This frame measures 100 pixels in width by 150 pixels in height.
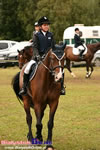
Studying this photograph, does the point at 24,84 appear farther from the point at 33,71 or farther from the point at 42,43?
the point at 42,43

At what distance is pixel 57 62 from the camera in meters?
9.30

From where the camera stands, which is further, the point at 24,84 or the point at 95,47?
the point at 95,47

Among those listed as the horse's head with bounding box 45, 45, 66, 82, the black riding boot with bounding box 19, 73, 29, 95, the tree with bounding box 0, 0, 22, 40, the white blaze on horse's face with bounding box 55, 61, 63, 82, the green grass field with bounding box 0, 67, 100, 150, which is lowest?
the tree with bounding box 0, 0, 22, 40

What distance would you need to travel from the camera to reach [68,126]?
12234 mm

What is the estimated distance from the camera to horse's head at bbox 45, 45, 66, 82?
361 inches

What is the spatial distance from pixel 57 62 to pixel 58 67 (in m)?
0.12

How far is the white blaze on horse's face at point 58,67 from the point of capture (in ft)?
29.9

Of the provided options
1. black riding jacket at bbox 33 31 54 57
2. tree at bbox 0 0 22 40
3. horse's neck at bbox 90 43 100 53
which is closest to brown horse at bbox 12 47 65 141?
black riding jacket at bbox 33 31 54 57

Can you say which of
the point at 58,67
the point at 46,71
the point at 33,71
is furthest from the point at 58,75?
the point at 33,71

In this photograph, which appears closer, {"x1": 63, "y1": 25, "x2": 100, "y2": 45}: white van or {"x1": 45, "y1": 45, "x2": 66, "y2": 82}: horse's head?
{"x1": 45, "y1": 45, "x2": 66, "y2": 82}: horse's head

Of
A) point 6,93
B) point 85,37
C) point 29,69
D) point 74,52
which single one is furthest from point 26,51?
point 85,37

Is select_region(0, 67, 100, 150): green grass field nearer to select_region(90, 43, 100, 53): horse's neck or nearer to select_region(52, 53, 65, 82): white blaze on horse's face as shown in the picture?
select_region(52, 53, 65, 82): white blaze on horse's face

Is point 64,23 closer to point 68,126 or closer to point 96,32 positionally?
point 96,32

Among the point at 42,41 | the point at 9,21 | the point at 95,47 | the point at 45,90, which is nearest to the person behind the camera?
the point at 45,90
